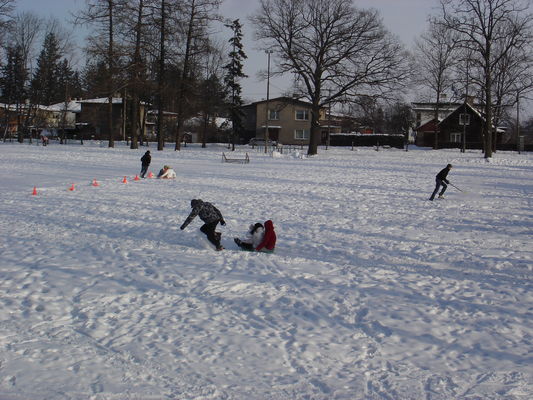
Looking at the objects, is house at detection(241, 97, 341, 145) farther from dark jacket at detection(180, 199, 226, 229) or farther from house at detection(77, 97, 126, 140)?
dark jacket at detection(180, 199, 226, 229)

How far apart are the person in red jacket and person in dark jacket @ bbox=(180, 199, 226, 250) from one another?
805 millimetres

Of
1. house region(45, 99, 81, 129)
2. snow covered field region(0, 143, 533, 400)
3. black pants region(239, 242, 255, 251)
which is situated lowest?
snow covered field region(0, 143, 533, 400)

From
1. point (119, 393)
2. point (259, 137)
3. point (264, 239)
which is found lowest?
point (119, 393)

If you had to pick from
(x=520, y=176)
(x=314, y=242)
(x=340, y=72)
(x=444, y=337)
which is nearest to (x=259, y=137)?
(x=340, y=72)

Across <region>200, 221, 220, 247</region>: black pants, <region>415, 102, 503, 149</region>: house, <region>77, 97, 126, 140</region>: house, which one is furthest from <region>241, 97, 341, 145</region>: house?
<region>200, 221, 220, 247</region>: black pants

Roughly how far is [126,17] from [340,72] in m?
17.3

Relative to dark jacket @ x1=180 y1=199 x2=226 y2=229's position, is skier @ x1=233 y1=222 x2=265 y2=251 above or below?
below

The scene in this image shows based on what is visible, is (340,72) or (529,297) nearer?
(529,297)

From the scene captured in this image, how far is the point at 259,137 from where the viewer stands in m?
76.1

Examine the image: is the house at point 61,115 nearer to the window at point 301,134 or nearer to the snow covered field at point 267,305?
the window at point 301,134

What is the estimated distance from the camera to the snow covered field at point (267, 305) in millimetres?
4949

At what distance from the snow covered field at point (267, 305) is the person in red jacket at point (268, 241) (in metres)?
0.30

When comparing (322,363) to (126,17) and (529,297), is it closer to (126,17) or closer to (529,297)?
(529,297)

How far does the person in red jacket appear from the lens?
9828 millimetres
